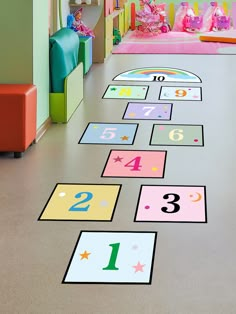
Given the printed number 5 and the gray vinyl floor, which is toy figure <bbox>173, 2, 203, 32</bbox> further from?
the printed number 5

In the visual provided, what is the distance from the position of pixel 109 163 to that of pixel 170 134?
742mm

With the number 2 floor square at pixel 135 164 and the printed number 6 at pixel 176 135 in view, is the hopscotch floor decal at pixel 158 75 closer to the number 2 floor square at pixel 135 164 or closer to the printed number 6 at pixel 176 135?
the printed number 6 at pixel 176 135

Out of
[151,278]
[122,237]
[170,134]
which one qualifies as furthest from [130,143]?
[151,278]

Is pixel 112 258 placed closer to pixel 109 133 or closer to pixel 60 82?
pixel 109 133

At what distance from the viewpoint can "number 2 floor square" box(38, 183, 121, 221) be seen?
302 cm

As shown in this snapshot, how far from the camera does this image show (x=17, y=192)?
3.33 meters

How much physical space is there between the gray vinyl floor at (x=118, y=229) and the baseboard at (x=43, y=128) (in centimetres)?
5

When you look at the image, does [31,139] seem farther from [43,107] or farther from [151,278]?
[151,278]

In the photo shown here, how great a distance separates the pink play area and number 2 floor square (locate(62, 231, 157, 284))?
5.71 meters

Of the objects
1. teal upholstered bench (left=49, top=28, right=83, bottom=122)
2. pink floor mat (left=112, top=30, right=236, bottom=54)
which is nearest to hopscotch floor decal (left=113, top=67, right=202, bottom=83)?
pink floor mat (left=112, top=30, right=236, bottom=54)

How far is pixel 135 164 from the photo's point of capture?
12.4 ft

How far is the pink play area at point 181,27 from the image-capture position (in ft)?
28.2

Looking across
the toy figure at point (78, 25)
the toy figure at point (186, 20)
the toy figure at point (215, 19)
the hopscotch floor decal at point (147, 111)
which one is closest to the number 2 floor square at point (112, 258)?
the hopscotch floor decal at point (147, 111)

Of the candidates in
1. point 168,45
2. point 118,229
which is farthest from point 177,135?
point 168,45
